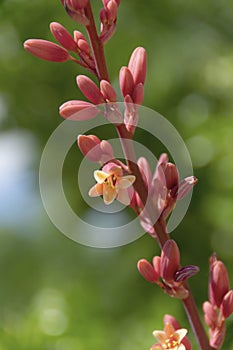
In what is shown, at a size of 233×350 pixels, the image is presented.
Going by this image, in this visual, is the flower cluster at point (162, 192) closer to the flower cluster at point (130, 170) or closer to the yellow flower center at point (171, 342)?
the flower cluster at point (130, 170)

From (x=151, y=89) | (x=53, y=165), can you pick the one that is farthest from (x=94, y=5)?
(x=53, y=165)

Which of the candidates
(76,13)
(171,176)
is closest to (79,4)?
(76,13)

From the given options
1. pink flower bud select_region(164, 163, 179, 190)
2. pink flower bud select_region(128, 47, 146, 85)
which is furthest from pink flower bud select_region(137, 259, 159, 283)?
pink flower bud select_region(128, 47, 146, 85)

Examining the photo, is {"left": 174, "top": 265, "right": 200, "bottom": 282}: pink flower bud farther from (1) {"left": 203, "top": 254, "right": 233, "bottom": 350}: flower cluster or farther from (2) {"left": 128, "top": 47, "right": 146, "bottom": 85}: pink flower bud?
(2) {"left": 128, "top": 47, "right": 146, "bottom": 85}: pink flower bud

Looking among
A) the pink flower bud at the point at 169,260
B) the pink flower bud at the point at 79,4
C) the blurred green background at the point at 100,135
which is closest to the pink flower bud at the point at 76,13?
the pink flower bud at the point at 79,4

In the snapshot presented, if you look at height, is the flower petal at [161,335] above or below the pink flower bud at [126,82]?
below

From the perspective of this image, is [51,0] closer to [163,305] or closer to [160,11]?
[160,11]
